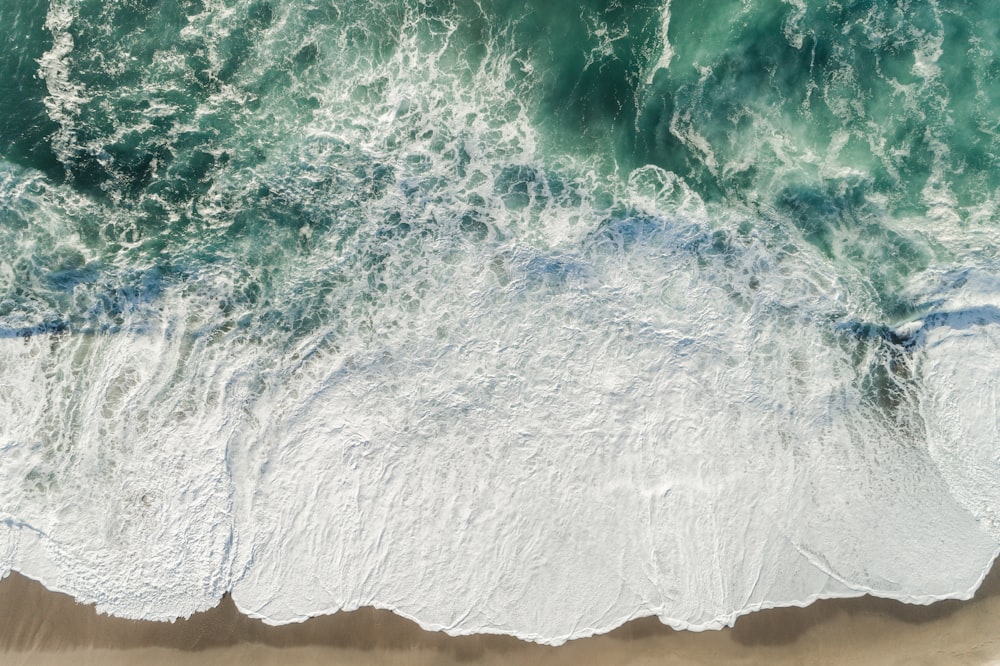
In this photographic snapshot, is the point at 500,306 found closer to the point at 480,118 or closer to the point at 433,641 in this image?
the point at 480,118

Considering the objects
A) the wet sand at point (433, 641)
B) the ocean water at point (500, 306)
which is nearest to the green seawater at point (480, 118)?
the ocean water at point (500, 306)

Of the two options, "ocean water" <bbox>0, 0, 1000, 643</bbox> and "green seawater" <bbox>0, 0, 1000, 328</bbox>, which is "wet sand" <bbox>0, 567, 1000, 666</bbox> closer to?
"ocean water" <bbox>0, 0, 1000, 643</bbox>

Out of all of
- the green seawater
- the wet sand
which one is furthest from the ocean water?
the wet sand

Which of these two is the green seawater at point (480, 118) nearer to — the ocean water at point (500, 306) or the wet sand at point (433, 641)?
the ocean water at point (500, 306)

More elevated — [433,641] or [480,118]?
[480,118]

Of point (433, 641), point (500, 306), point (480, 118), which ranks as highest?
point (480, 118)

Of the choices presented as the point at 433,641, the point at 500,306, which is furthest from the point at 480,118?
the point at 433,641
